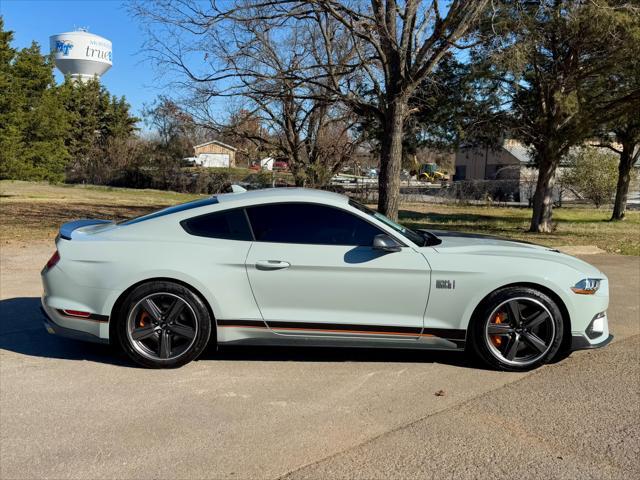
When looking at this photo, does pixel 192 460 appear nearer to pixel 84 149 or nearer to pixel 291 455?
pixel 291 455

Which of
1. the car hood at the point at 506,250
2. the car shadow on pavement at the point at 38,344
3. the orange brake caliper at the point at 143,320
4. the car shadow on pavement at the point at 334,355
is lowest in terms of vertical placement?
the car shadow on pavement at the point at 38,344

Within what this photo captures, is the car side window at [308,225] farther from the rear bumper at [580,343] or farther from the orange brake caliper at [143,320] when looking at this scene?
the rear bumper at [580,343]

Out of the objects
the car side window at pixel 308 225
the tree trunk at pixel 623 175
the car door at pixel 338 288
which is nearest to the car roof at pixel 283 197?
the car side window at pixel 308 225

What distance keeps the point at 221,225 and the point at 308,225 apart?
74 centimetres

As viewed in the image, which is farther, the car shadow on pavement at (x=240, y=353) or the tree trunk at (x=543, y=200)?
the tree trunk at (x=543, y=200)

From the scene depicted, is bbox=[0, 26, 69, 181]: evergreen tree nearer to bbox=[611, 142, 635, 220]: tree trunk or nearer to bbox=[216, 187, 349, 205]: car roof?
bbox=[216, 187, 349, 205]: car roof

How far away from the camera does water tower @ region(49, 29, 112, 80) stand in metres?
66.1

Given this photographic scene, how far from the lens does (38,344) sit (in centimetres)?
530

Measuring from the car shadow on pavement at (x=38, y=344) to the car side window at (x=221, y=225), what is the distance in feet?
4.18

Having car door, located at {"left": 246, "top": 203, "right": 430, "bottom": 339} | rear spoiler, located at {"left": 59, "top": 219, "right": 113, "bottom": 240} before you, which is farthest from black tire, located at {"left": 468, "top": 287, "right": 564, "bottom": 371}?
rear spoiler, located at {"left": 59, "top": 219, "right": 113, "bottom": 240}

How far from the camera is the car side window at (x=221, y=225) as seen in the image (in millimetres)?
4766

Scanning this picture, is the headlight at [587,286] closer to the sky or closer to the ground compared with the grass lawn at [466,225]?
closer to the sky

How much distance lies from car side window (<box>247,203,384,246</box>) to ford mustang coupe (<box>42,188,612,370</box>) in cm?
1

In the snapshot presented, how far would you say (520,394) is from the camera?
429cm
